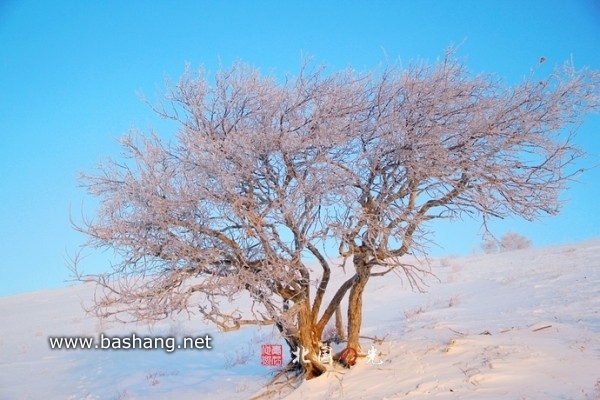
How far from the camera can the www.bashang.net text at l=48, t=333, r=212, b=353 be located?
16.4 meters

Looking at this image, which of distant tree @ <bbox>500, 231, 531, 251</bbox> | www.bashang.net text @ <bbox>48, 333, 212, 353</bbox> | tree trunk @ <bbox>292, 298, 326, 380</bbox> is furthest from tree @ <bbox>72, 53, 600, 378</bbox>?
distant tree @ <bbox>500, 231, 531, 251</bbox>

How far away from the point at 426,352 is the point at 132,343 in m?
10.8

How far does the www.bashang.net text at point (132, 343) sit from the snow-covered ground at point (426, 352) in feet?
0.96

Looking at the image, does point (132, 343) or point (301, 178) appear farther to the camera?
point (132, 343)

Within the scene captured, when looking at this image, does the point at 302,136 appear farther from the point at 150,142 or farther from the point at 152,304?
the point at 152,304

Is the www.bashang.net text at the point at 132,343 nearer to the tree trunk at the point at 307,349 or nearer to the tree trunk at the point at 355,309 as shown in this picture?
the tree trunk at the point at 307,349

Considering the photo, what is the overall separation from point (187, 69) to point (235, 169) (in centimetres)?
235

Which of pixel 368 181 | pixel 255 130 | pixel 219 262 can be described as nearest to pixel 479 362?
pixel 368 181

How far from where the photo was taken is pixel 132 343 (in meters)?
17.0

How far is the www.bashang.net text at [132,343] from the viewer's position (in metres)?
16.4

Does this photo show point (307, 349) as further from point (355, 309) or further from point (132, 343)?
point (132, 343)

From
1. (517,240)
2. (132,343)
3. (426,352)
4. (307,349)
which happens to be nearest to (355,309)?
(307,349)

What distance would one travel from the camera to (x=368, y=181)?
9000 millimetres

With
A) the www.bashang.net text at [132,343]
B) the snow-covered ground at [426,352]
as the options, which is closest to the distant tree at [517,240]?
the snow-covered ground at [426,352]
